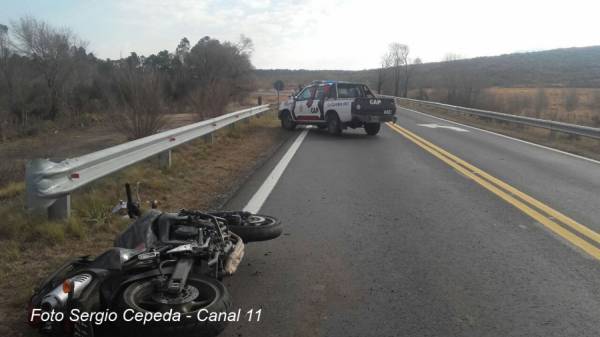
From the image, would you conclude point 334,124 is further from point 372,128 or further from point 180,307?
point 180,307

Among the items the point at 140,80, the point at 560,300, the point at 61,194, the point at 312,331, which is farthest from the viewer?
the point at 140,80

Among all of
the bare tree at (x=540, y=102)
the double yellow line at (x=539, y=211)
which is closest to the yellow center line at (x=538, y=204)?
the double yellow line at (x=539, y=211)

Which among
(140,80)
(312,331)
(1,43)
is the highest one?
(1,43)

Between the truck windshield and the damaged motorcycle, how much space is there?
1391 cm

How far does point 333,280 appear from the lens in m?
4.34

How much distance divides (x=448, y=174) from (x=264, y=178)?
3.43 m

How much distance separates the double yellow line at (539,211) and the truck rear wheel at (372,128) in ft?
19.5

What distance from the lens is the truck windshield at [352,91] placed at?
17.6 metres

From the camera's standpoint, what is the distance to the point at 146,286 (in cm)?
323

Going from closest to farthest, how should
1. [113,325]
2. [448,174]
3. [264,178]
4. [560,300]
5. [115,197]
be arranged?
[113,325] → [560,300] → [115,197] → [264,178] → [448,174]

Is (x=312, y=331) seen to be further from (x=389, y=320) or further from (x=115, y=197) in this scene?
(x=115, y=197)

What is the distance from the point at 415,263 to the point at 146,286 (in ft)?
8.24

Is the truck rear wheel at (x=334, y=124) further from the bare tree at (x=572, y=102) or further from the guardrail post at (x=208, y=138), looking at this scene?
the bare tree at (x=572, y=102)

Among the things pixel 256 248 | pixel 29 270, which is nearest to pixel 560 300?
pixel 256 248
